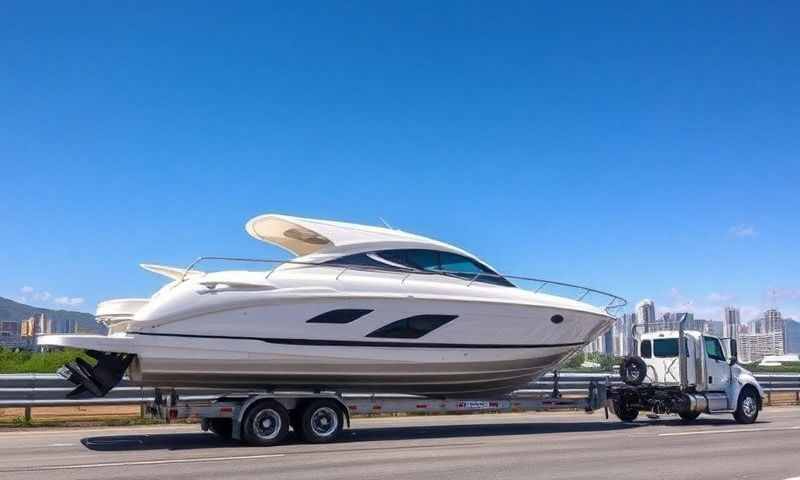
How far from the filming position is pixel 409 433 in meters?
15.1

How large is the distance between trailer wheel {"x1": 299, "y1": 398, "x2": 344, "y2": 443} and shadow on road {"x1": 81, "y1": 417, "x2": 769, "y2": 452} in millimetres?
309

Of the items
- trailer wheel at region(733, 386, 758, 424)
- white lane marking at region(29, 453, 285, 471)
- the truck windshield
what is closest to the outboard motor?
white lane marking at region(29, 453, 285, 471)

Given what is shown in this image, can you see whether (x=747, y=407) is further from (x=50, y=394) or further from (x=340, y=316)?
(x=50, y=394)

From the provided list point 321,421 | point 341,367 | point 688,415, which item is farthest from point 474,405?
point 688,415

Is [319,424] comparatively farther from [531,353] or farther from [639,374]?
[639,374]

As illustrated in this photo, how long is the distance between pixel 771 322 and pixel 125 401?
10878 centimetres

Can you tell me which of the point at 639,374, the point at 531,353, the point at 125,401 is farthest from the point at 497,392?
the point at 125,401

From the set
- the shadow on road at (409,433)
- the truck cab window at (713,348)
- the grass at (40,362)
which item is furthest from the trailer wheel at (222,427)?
the truck cab window at (713,348)

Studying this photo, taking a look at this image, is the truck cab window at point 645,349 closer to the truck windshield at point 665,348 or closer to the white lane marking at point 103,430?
the truck windshield at point 665,348

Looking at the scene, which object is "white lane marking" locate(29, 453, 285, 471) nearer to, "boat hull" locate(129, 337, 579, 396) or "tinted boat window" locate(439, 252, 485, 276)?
"boat hull" locate(129, 337, 579, 396)

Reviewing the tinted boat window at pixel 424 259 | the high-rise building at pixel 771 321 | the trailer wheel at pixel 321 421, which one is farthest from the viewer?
the high-rise building at pixel 771 321

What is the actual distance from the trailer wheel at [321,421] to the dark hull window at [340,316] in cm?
140

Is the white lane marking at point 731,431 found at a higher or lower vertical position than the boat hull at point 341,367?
lower

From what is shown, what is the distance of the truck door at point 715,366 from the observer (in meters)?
17.8
